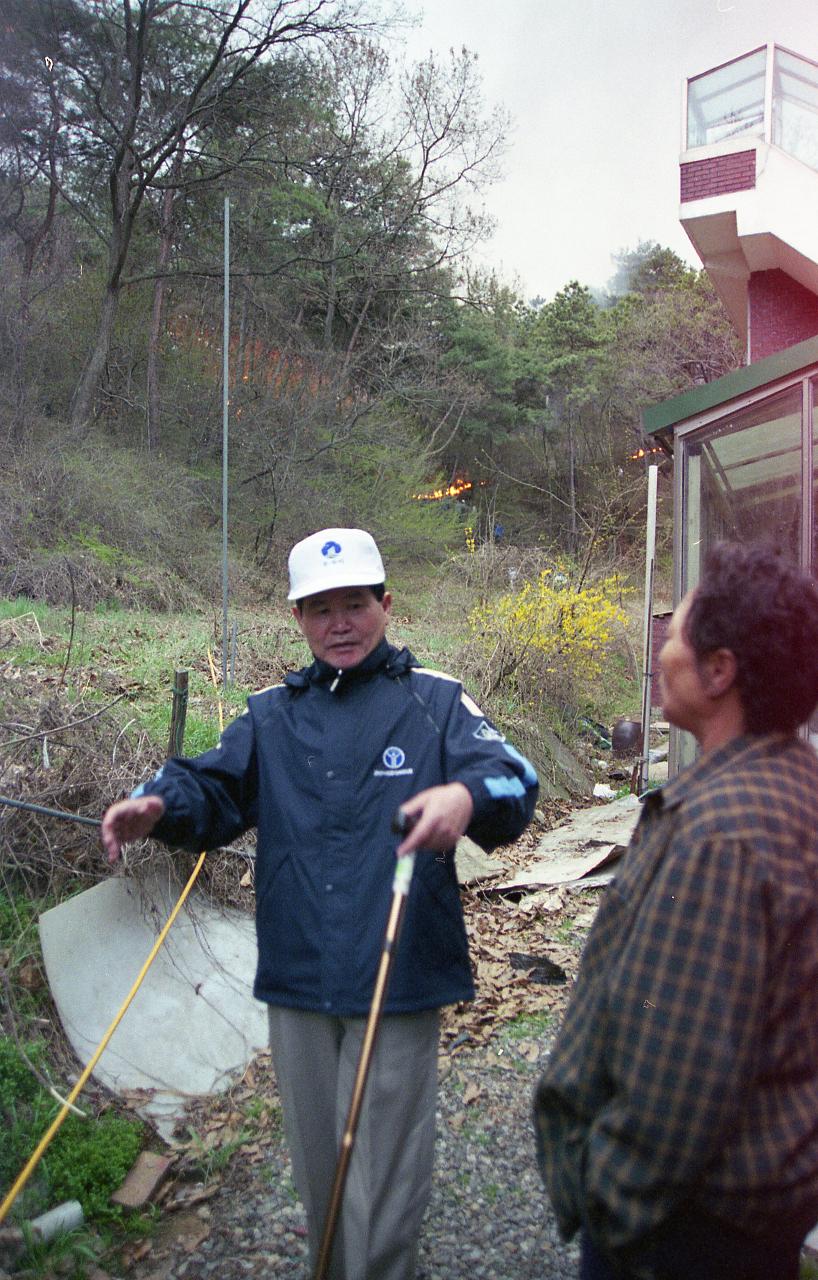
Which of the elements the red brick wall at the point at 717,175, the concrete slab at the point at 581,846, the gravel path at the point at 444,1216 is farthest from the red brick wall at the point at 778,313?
the gravel path at the point at 444,1216

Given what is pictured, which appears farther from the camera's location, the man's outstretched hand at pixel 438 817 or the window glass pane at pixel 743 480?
the window glass pane at pixel 743 480

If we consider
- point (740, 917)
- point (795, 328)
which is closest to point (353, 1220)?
point (740, 917)

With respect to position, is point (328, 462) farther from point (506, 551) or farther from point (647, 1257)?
point (647, 1257)

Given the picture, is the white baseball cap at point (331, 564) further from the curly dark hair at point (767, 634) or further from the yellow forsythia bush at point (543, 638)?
the yellow forsythia bush at point (543, 638)

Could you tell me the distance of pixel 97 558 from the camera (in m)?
12.6

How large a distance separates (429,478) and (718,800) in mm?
23247

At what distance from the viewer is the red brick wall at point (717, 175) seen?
1266 centimetres

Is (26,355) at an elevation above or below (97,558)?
above

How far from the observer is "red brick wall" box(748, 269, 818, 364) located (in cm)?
1270

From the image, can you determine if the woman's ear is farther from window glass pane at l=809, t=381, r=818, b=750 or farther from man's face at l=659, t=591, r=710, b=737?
window glass pane at l=809, t=381, r=818, b=750

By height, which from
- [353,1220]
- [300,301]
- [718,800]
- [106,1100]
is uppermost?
[300,301]

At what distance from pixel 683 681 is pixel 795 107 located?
44.3ft

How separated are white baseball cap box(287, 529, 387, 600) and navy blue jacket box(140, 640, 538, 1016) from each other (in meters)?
0.19

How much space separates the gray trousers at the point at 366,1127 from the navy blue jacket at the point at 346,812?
0.28 feet
